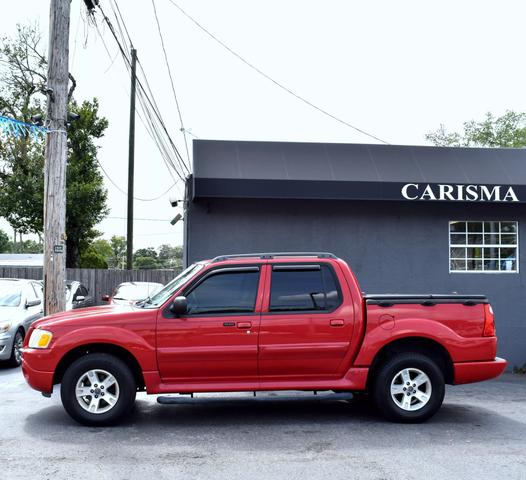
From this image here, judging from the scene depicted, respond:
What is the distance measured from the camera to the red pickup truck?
22.7ft

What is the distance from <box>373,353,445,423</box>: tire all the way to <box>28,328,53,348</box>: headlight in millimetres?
3585

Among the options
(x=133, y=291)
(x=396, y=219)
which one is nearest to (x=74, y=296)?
(x=133, y=291)

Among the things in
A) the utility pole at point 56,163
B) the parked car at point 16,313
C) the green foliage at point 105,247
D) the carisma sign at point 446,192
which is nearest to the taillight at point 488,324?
the carisma sign at point 446,192

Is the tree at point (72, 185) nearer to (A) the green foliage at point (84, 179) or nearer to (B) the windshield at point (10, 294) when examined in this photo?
(A) the green foliage at point (84, 179)

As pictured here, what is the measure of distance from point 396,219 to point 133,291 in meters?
8.25

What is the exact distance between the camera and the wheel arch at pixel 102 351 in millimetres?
7043

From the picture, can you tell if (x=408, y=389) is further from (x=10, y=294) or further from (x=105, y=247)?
(x=105, y=247)

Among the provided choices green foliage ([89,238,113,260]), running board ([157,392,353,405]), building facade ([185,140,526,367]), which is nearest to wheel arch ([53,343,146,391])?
running board ([157,392,353,405])

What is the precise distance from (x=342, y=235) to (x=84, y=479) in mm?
8191

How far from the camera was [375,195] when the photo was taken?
11.8m

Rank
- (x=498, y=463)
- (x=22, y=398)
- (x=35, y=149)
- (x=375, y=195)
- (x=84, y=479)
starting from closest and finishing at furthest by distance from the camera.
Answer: (x=84, y=479)
(x=498, y=463)
(x=22, y=398)
(x=375, y=195)
(x=35, y=149)

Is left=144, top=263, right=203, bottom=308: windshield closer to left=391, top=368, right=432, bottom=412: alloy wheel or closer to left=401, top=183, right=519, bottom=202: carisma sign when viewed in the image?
left=391, top=368, right=432, bottom=412: alloy wheel

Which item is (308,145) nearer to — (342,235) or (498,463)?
(342,235)

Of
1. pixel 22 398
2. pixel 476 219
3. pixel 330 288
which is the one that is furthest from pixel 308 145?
pixel 22 398
